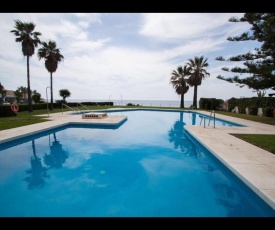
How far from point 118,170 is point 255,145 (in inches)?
214

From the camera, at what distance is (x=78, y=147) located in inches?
320

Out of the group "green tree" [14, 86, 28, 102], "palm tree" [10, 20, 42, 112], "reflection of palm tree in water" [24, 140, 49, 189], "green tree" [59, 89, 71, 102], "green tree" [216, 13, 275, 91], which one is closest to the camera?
"reflection of palm tree in water" [24, 140, 49, 189]

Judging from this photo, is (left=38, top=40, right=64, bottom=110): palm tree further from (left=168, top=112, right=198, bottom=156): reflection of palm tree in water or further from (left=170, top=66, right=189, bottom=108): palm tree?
(left=168, top=112, right=198, bottom=156): reflection of palm tree in water

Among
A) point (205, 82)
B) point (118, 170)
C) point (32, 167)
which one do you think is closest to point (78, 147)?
point (32, 167)

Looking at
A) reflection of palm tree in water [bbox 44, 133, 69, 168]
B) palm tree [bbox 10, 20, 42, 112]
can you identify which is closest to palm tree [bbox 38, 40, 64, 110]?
palm tree [bbox 10, 20, 42, 112]

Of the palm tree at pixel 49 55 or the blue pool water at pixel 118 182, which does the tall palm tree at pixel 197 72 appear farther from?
the blue pool water at pixel 118 182

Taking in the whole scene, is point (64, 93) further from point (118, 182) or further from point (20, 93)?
point (20, 93)

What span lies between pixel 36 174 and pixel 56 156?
1.62 m

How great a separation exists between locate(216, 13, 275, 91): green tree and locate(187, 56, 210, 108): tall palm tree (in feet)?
44.6

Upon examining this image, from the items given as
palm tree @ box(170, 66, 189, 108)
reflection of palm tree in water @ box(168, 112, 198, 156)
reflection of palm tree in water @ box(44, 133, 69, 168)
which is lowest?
reflection of palm tree in water @ box(44, 133, 69, 168)

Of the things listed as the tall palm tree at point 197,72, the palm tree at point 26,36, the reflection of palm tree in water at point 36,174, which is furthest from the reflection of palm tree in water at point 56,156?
the tall palm tree at point 197,72

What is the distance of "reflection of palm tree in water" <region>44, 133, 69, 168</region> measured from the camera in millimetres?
6323

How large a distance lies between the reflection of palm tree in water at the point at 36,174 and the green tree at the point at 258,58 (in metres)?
13.2

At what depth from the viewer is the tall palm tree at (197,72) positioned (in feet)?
92.1
